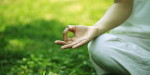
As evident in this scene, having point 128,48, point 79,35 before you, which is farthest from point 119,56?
point 79,35

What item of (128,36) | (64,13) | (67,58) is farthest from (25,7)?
(128,36)

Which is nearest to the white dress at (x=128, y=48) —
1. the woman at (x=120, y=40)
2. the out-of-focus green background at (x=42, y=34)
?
the woman at (x=120, y=40)

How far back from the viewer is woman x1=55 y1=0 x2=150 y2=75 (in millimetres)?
1769

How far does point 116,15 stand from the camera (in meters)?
1.95

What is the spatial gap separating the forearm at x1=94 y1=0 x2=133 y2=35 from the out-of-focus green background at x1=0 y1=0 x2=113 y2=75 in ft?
2.07

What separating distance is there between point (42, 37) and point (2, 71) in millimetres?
1439

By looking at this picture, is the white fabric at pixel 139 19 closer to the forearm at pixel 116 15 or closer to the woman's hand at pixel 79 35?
the forearm at pixel 116 15

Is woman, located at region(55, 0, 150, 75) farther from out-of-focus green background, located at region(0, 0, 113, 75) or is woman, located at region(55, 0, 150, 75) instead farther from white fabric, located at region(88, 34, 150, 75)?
out-of-focus green background, located at region(0, 0, 113, 75)

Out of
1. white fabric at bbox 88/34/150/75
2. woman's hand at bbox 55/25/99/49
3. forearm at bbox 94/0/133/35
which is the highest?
forearm at bbox 94/0/133/35

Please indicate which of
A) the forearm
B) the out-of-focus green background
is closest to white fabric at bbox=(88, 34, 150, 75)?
the forearm

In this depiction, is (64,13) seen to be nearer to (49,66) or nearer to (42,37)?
(42,37)

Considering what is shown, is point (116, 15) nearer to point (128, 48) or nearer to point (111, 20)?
point (111, 20)

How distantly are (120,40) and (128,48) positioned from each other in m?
0.09

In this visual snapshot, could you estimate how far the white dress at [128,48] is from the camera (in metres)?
1.76
